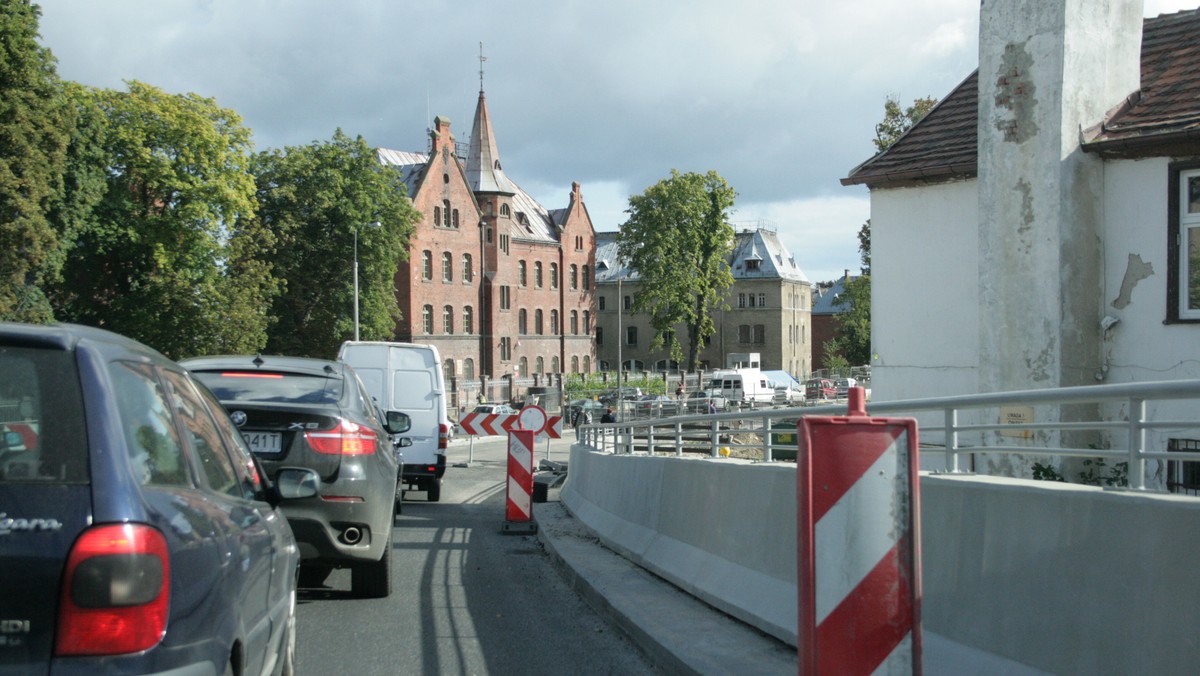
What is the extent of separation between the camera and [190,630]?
320cm

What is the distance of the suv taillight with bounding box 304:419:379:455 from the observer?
26.4ft

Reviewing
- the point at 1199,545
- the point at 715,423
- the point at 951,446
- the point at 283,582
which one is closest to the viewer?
the point at 1199,545

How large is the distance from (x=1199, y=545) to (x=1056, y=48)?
9.74 meters

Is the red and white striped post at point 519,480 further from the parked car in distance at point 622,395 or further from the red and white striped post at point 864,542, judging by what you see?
the parked car in distance at point 622,395

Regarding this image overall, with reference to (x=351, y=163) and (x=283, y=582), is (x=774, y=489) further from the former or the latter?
(x=351, y=163)

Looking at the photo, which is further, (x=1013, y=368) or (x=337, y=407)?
(x=1013, y=368)

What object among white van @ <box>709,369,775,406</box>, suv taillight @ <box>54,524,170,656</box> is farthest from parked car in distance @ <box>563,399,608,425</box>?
suv taillight @ <box>54,524,170,656</box>

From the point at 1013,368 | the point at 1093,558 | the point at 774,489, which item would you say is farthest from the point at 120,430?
the point at 1013,368

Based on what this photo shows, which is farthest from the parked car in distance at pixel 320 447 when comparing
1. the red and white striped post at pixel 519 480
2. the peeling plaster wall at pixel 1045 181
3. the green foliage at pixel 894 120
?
the green foliage at pixel 894 120

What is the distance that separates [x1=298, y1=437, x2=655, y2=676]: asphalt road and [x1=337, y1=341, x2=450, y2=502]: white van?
578cm

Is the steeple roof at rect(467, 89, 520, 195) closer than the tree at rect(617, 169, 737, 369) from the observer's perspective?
No

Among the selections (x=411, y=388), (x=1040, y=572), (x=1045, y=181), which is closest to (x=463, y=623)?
(x=1040, y=572)

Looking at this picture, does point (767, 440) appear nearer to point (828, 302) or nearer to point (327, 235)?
point (327, 235)

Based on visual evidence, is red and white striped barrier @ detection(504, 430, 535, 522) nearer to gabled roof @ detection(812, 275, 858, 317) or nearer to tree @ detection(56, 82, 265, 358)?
tree @ detection(56, 82, 265, 358)
